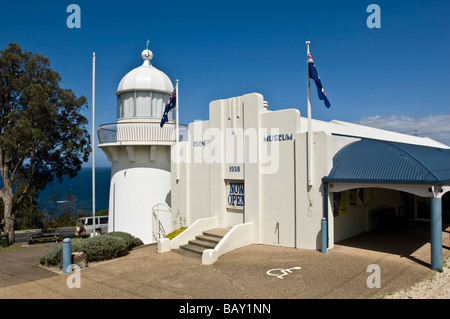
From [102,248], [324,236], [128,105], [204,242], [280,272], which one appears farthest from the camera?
[128,105]

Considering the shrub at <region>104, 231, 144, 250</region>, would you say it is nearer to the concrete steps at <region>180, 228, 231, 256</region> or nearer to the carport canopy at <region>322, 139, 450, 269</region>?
the concrete steps at <region>180, 228, 231, 256</region>

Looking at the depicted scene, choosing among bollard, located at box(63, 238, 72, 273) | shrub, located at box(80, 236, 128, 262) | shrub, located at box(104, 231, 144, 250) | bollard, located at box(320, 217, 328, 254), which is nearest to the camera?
bollard, located at box(63, 238, 72, 273)

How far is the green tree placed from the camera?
20.7 meters

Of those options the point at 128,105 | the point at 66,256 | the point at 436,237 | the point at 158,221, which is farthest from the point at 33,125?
the point at 436,237

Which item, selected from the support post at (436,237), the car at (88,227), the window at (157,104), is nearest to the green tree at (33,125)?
the car at (88,227)

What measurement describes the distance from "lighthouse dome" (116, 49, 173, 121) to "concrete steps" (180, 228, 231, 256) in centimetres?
789

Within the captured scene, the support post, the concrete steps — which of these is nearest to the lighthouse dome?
the concrete steps

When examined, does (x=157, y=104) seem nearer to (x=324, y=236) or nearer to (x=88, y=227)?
(x=324, y=236)

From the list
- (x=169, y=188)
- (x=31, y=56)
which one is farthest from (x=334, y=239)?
(x=31, y=56)

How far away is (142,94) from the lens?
61.8ft

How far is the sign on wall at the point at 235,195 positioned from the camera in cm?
1455

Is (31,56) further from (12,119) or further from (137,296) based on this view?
(137,296)

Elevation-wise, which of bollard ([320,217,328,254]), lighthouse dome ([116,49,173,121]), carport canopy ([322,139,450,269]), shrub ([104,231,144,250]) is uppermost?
lighthouse dome ([116,49,173,121])

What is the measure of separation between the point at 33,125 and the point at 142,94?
8.16 meters
